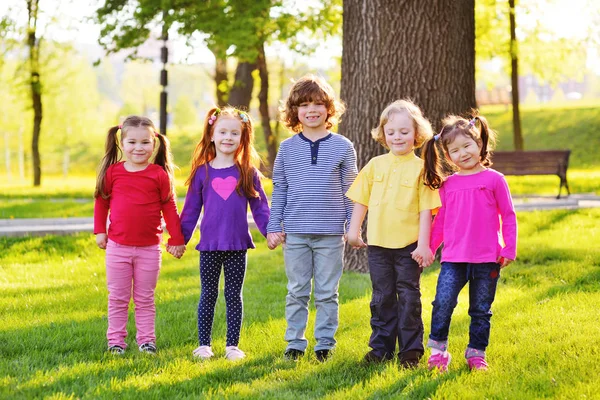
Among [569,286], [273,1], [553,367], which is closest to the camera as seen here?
[553,367]

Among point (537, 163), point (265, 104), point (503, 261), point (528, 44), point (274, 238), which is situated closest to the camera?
point (503, 261)

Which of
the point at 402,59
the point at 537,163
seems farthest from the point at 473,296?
the point at 537,163

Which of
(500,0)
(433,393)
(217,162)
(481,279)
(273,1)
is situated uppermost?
(500,0)

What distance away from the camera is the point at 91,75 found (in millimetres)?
60500

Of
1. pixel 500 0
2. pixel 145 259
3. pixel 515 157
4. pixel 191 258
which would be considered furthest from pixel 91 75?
pixel 145 259

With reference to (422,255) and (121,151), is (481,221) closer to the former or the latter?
(422,255)

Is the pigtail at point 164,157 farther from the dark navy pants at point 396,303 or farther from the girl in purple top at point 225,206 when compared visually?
the dark navy pants at point 396,303

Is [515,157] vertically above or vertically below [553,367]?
above

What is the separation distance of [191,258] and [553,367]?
228 inches

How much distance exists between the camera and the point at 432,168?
4559 millimetres

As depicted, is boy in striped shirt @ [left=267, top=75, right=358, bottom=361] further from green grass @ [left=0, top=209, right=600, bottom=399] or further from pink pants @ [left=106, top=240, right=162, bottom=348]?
pink pants @ [left=106, top=240, right=162, bottom=348]

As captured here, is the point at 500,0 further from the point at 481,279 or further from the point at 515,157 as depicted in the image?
the point at 481,279

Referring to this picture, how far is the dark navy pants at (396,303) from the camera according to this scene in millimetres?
4723

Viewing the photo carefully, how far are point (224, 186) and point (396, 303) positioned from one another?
134cm
